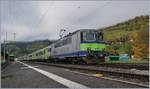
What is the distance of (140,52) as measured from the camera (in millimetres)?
81812

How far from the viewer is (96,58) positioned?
92.2ft

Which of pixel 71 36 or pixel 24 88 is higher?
A: pixel 71 36

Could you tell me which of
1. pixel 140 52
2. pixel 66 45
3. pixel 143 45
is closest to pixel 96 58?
pixel 66 45

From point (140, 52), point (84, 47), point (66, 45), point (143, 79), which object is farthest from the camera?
point (140, 52)

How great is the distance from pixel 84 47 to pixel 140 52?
186 feet

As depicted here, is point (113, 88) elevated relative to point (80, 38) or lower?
lower

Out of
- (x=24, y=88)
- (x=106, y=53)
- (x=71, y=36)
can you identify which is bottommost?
(x=24, y=88)

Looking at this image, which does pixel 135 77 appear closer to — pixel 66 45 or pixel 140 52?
pixel 66 45

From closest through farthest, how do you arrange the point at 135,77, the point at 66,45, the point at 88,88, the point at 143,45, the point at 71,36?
the point at 88,88
the point at 135,77
the point at 71,36
the point at 66,45
the point at 143,45

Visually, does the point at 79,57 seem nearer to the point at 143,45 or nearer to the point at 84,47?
the point at 84,47

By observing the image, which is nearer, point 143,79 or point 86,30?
point 143,79

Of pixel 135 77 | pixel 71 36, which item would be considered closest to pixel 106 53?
pixel 71 36

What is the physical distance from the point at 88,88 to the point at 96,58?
60.9ft

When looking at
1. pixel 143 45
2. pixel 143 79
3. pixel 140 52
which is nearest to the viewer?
pixel 143 79
